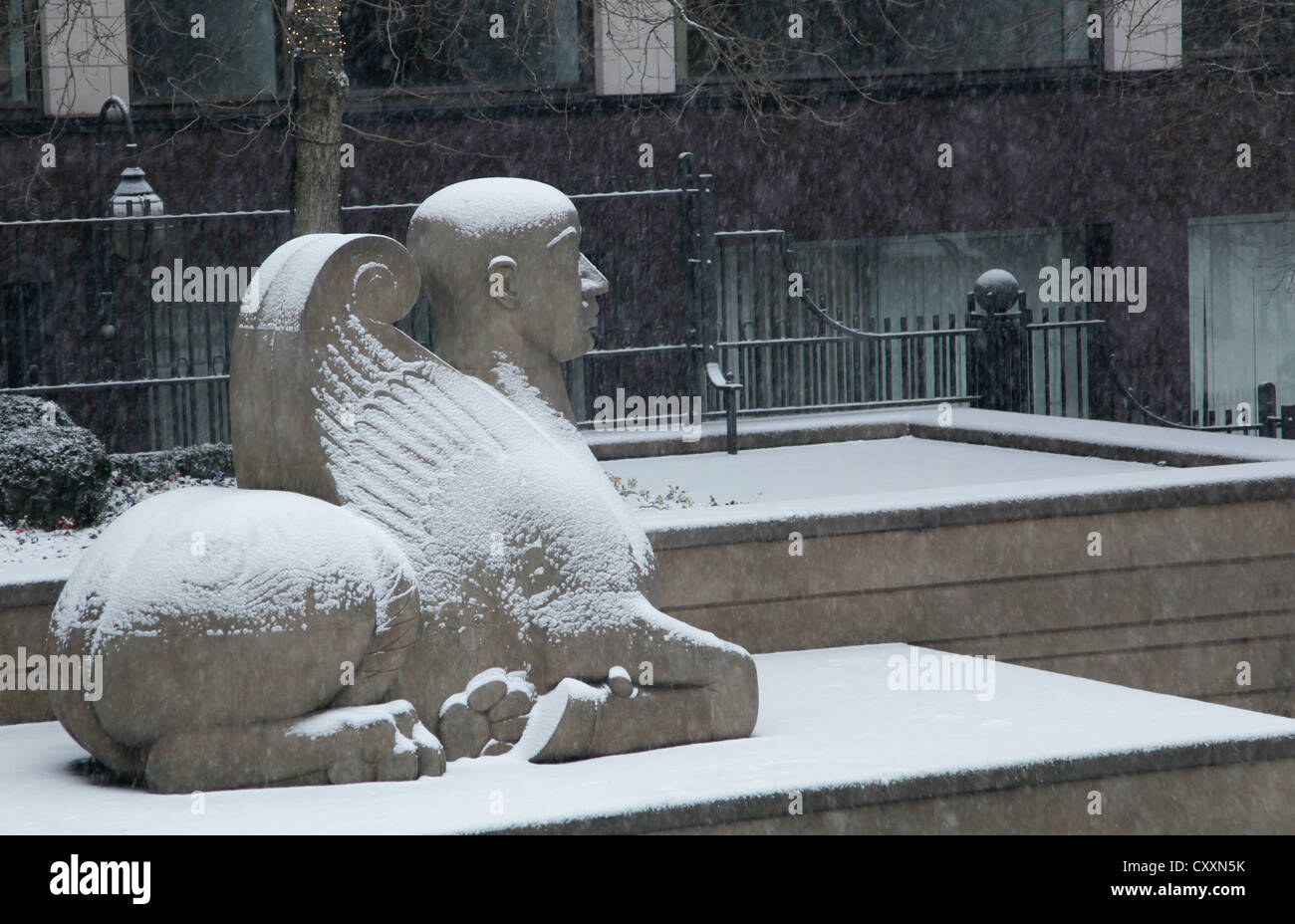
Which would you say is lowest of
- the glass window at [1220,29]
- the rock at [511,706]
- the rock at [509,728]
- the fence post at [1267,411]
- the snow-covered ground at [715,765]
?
the snow-covered ground at [715,765]

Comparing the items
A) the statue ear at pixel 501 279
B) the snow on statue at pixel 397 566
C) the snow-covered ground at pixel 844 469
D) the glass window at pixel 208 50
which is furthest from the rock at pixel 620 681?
the glass window at pixel 208 50

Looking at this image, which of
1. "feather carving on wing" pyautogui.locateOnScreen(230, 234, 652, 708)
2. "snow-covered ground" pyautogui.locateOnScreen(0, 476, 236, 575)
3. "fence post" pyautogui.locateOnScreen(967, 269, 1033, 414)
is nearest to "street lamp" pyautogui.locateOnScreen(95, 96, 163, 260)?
"snow-covered ground" pyautogui.locateOnScreen(0, 476, 236, 575)

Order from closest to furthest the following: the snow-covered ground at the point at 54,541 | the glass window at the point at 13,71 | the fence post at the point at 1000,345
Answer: the snow-covered ground at the point at 54,541
the fence post at the point at 1000,345
the glass window at the point at 13,71

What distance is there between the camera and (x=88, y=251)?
1473 cm

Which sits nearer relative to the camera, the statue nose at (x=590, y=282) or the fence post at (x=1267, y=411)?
the statue nose at (x=590, y=282)

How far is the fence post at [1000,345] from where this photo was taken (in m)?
13.4

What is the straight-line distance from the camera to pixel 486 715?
5.45 m

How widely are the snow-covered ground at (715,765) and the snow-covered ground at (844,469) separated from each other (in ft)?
10.8

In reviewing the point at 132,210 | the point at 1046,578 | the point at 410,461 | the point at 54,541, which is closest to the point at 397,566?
the point at 410,461

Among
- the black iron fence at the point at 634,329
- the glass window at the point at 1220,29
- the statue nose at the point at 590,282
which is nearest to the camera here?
the statue nose at the point at 590,282

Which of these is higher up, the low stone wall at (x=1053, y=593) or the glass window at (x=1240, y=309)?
the glass window at (x=1240, y=309)

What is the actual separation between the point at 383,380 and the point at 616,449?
21.7 ft

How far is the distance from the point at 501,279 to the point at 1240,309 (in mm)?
14869

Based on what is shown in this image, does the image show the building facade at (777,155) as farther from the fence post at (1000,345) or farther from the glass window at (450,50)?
the fence post at (1000,345)
